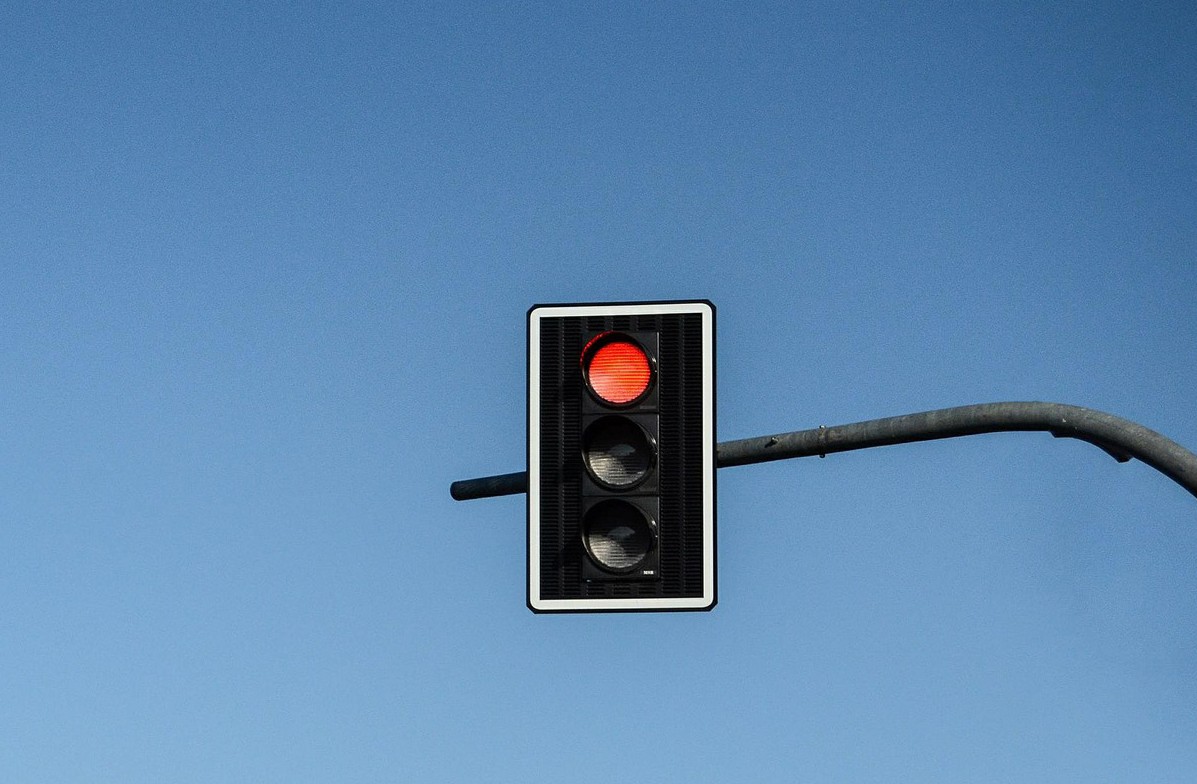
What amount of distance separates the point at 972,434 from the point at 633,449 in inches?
51.3

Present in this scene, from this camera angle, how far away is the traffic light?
6.45 m

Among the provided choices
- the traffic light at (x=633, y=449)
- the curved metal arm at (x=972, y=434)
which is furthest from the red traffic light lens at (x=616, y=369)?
the curved metal arm at (x=972, y=434)

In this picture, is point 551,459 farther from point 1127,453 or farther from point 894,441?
point 1127,453

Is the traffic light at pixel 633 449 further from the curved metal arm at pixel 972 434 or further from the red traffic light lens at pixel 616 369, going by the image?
the curved metal arm at pixel 972 434

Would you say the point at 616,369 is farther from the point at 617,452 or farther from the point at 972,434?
the point at 972,434

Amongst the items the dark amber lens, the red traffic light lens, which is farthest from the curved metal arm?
the red traffic light lens

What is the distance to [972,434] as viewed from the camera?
6.73 m

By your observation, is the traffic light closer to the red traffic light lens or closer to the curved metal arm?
the red traffic light lens

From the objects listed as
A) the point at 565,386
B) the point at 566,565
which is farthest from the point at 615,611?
the point at 565,386

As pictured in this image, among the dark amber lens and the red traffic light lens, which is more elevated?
the red traffic light lens

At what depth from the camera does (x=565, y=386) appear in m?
6.52

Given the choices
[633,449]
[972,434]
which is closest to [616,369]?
[633,449]

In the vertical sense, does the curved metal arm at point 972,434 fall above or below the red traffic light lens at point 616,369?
below

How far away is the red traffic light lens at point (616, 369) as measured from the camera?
6.46 m
